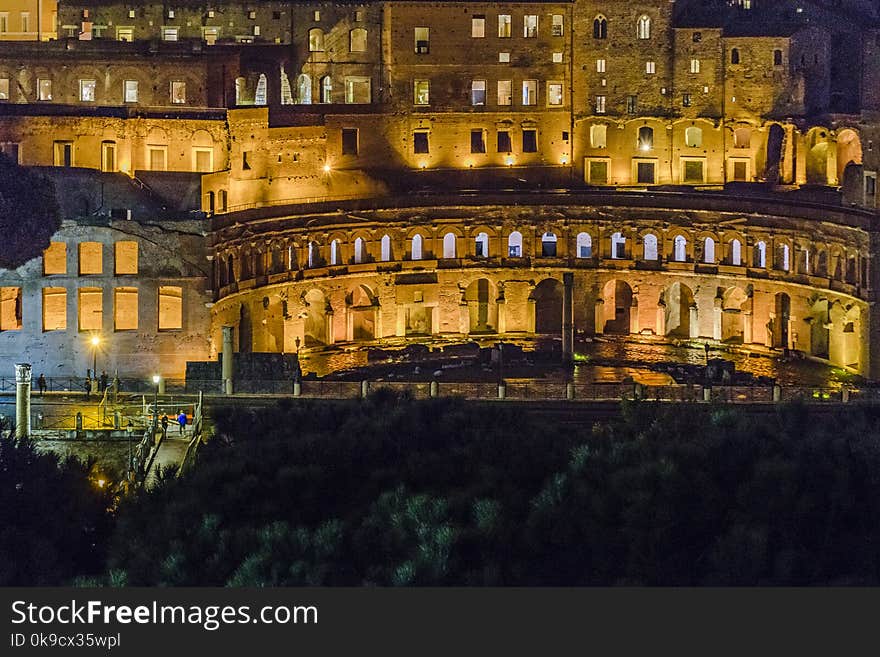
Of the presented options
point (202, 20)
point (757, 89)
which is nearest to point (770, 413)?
point (757, 89)

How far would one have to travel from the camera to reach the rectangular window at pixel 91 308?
272 feet

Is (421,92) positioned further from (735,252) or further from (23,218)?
(23,218)

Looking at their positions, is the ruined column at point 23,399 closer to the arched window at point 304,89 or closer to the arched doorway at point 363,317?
the arched doorway at point 363,317

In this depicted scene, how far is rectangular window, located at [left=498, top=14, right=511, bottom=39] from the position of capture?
337 feet

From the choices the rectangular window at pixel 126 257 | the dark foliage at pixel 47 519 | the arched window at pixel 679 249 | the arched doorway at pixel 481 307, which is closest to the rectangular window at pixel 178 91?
the arched doorway at pixel 481 307

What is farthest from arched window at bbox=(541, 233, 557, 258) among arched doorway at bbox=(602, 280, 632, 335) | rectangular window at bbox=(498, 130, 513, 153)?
rectangular window at bbox=(498, 130, 513, 153)

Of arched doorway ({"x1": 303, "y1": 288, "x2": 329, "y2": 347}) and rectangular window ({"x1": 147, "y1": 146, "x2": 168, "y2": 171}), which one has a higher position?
rectangular window ({"x1": 147, "y1": 146, "x2": 168, "y2": 171})

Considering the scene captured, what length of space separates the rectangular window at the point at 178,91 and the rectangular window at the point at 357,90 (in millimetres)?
6851

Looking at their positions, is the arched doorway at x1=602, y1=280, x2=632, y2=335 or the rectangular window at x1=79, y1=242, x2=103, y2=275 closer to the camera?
the rectangular window at x1=79, y1=242, x2=103, y2=275

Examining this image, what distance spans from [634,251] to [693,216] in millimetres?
2806

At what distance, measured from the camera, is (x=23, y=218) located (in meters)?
81.4

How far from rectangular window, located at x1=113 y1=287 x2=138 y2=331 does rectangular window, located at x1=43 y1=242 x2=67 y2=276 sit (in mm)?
1916

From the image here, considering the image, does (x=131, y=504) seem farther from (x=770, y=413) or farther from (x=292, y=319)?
(x=292, y=319)

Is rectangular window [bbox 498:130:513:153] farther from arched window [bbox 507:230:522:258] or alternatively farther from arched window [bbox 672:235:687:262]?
arched window [bbox 672:235:687:262]
